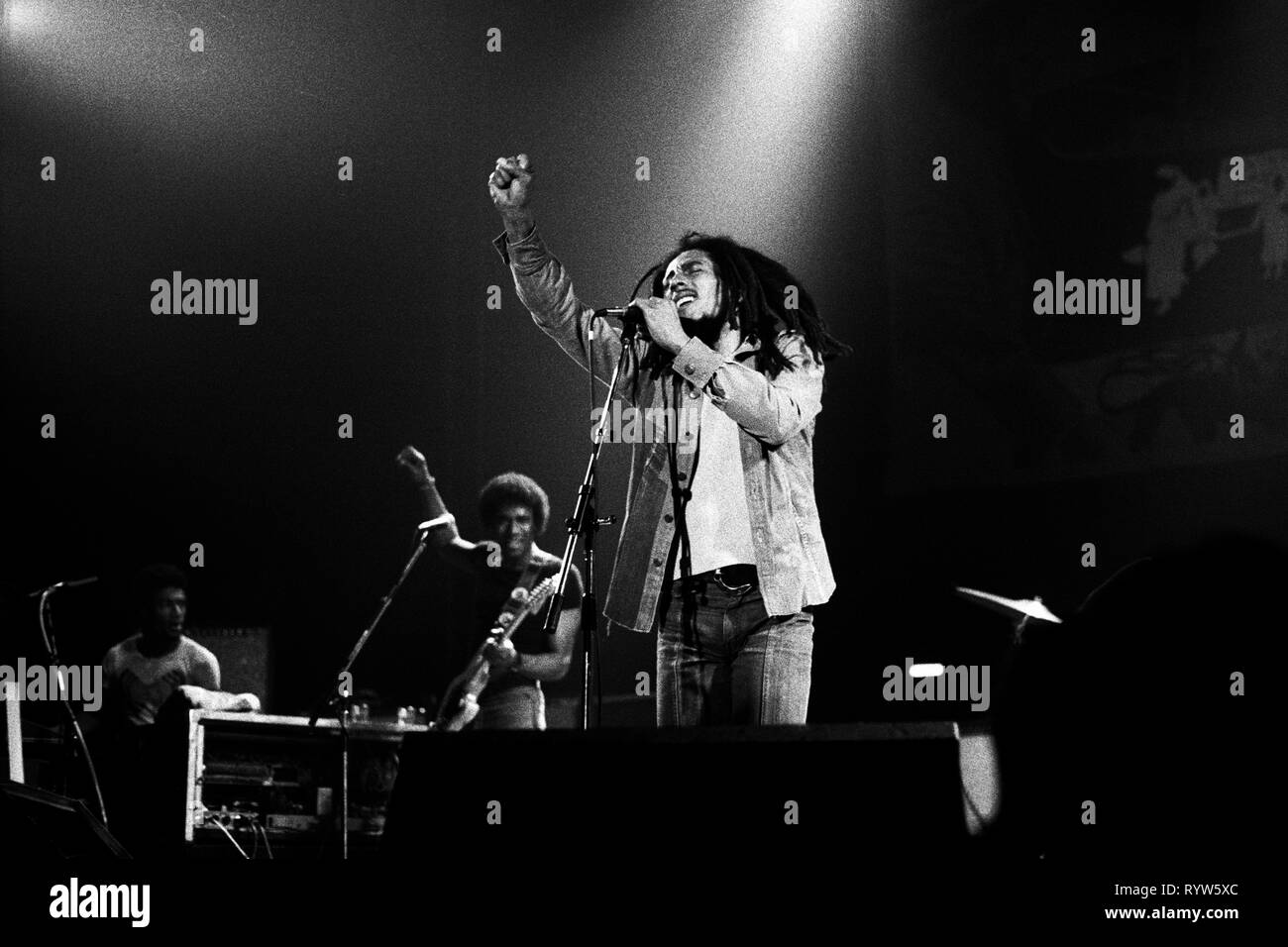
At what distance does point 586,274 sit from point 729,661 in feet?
13.4

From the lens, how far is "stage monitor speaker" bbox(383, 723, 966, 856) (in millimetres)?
1659

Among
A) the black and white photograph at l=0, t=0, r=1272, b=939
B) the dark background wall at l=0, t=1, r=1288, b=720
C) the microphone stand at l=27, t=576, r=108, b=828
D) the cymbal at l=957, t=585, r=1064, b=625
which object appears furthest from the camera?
the dark background wall at l=0, t=1, r=1288, b=720

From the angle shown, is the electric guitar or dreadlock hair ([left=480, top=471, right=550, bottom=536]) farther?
dreadlock hair ([left=480, top=471, right=550, bottom=536])

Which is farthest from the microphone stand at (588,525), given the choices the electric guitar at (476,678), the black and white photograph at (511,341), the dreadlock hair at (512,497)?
the dreadlock hair at (512,497)

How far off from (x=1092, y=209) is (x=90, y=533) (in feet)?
17.4

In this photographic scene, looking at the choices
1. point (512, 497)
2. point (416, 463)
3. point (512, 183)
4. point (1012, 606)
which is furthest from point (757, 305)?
point (416, 463)

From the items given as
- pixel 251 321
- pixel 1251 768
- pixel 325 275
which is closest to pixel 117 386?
pixel 251 321

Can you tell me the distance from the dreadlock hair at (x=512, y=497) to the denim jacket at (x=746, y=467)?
2.66 metres

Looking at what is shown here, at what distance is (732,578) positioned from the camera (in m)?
2.79

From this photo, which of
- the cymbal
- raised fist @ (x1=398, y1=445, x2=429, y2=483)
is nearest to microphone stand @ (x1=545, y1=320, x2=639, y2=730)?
the cymbal

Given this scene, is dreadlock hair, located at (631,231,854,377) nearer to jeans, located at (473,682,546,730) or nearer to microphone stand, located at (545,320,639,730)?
microphone stand, located at (545,320,639,730)

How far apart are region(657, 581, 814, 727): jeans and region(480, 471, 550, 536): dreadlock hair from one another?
307cm

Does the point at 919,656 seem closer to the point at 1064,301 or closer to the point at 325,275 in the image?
the point at 1064,301
